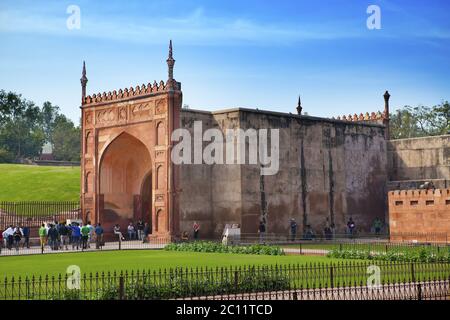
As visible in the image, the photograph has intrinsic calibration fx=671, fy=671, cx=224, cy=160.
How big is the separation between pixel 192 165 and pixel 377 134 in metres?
13.8

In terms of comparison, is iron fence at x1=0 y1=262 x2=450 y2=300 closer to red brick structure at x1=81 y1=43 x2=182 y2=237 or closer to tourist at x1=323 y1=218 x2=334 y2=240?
red brick structure at x1=81 y1=43 x2=182 y2=237

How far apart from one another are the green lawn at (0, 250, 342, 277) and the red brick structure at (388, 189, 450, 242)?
10.1m

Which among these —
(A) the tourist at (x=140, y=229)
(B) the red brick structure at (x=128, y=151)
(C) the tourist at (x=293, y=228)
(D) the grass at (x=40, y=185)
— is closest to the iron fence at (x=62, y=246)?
(B) the red brick structure at (x=128, y=151)

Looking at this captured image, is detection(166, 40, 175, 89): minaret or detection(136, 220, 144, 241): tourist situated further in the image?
detection(136, 220, 144, 241): tourist

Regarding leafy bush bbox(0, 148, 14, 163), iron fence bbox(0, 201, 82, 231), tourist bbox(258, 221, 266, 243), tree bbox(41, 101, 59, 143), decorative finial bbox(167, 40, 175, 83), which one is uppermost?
tree bbox(41, 101, 59, 143)

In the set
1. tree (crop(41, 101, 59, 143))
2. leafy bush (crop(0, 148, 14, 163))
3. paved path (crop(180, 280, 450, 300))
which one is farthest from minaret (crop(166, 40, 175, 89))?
tree (crop(41, 101, 59, 143))

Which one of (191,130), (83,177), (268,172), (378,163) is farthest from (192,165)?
(378,163)

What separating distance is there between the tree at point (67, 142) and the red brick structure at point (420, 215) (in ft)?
181

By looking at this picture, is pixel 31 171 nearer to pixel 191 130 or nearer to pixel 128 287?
pixel 191 130

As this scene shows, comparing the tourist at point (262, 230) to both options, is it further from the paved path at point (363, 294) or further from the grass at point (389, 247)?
the paved path at point (363, 294)

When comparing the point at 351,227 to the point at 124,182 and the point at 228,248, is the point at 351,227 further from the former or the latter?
the point at 228,248

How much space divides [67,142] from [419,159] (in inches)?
2161

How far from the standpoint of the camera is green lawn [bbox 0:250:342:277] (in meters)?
19.3

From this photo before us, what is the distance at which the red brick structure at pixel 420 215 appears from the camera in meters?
30.9
